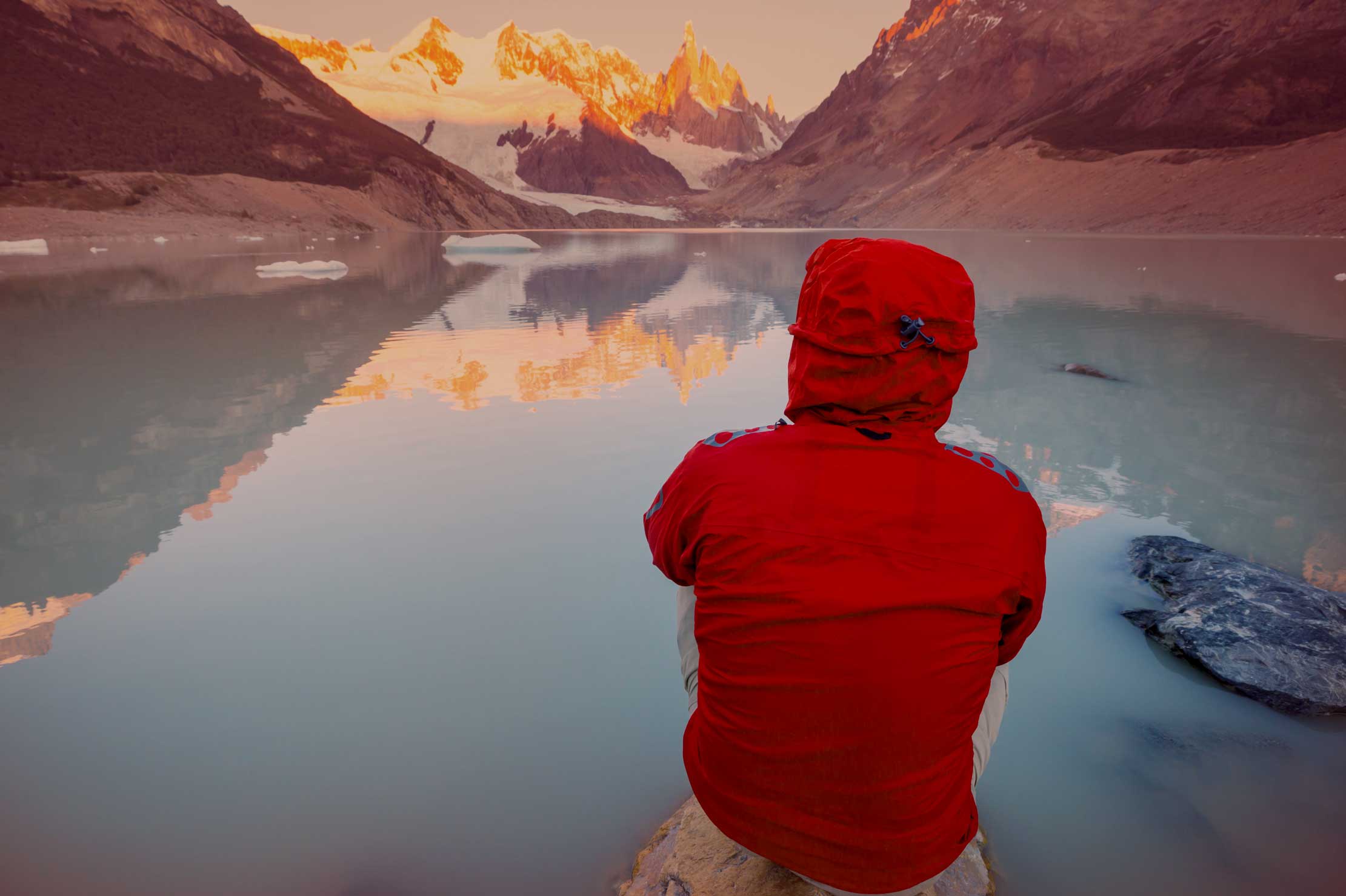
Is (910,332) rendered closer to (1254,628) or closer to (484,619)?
(484,619)

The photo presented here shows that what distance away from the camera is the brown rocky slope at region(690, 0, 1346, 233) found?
4984 centimetres

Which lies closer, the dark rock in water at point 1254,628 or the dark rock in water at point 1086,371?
the dark rock in water at point 1254,628

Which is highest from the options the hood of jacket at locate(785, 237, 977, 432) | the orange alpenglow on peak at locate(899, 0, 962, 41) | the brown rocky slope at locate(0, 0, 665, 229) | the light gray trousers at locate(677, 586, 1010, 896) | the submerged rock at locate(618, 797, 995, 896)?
the orange alpenglow on peak at locate(899, 0, 962, 41)

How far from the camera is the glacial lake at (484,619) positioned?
89.9 inches

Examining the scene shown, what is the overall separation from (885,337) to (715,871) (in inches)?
51.8

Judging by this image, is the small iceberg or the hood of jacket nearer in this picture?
the hood of jacket

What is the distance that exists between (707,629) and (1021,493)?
64 centimetres

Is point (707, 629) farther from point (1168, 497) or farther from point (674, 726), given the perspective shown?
point (1168, 497)

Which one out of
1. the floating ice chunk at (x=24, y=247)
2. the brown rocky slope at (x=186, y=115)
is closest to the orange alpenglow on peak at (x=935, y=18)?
the brown rocky slope at (x=186, y=115)

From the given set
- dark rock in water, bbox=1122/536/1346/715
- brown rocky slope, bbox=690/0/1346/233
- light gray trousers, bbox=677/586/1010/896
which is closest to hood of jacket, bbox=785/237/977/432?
light gray trousers, bbox=677/586/1010/896

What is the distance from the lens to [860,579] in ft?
4.29

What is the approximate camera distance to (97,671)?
10.1 feet

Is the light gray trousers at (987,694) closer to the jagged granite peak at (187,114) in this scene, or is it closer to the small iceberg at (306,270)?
the small iceberg at (306,270)

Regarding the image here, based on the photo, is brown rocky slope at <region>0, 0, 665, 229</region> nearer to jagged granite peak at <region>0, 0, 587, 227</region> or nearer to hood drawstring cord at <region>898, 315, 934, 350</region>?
jagged granite peak at <region>0, 0, 587, 227</region>
